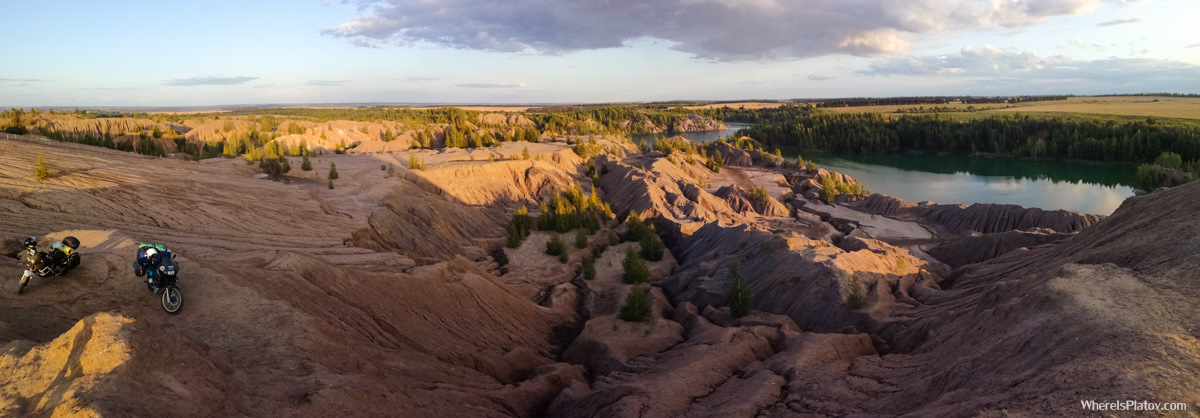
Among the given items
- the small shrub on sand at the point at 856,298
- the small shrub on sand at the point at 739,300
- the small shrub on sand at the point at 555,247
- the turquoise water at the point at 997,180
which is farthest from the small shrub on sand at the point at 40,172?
the turquoise water at the point at 997,180

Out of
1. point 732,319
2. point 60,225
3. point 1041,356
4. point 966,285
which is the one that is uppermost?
point 60,225

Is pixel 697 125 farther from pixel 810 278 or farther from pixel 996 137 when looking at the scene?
pixel 810 278

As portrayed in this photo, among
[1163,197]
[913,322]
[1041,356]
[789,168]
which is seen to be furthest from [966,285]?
[789,168]

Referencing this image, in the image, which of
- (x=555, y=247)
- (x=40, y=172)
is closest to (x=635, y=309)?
(x=555, y=247)

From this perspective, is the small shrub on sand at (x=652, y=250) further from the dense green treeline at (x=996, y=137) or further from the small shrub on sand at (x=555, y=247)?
the dense green treeline at (x=996, y=137)

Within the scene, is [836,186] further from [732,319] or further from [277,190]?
[277,190]

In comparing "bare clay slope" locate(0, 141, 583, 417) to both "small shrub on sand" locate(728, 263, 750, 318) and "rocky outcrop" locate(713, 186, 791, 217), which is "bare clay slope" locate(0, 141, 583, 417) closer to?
"small shrub on sand" locate(728, 263, 750, 318)

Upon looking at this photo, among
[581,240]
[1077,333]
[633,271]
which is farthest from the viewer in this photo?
[581,240]
